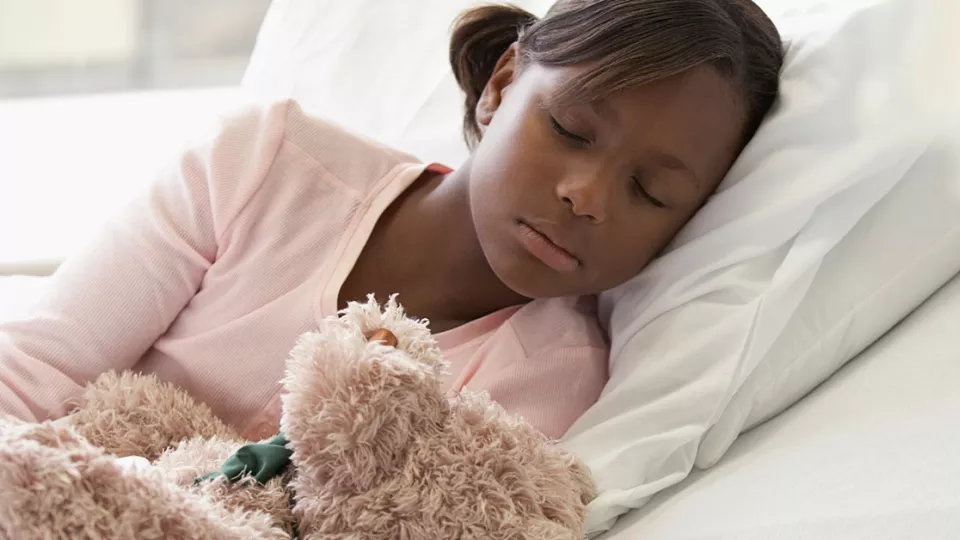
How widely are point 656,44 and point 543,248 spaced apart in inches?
7.9

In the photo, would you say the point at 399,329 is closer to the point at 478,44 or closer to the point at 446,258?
the point at 446,258

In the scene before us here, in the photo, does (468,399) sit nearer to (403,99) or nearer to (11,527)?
(11,527)

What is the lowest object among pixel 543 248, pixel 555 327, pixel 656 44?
pixel 555 327

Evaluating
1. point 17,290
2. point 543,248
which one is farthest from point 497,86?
point 17,290

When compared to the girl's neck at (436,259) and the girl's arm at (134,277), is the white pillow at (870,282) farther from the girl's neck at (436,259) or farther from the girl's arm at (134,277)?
the girl's arm at (134,277)

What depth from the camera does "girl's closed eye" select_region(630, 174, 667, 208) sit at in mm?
807

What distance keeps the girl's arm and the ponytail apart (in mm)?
234

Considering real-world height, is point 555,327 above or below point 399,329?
below

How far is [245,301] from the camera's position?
0.89 m

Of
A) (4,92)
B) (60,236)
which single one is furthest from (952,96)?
(4,92)

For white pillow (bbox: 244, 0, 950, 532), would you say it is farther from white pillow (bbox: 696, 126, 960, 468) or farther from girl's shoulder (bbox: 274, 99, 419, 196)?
girl's shoulder (bbox: 274, 99, 419, 196)

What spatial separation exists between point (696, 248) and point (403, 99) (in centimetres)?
55

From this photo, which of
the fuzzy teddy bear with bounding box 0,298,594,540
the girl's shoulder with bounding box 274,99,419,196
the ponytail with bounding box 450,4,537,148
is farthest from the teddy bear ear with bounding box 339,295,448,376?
the ponytail with bounding box 450,4,537,148

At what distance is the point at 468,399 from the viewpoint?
23.9 inches
